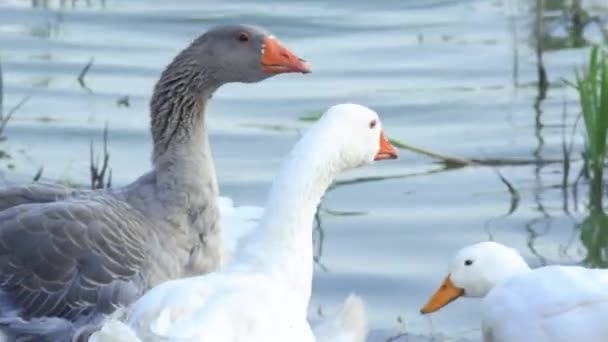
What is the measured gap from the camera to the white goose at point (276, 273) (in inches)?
255

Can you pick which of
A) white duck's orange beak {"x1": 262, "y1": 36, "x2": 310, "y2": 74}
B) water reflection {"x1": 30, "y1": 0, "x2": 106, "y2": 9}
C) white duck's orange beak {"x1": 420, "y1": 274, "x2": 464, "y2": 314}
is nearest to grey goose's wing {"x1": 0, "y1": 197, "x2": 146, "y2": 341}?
white duck's orange beak {"x1": 262, "y1": 36, "x2": 310, "y2": 74}

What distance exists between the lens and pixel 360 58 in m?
15.0

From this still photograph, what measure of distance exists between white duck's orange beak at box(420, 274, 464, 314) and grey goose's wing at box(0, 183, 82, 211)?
5.88 feet

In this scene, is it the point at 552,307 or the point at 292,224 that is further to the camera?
the point at 552,307

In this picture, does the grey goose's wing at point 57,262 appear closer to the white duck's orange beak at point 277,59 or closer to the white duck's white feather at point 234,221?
the white duck's white feather at point 234,221

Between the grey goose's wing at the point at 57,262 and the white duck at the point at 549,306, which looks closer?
the white duck at the point at 549,306

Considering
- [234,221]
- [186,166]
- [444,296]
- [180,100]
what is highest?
[180,100]

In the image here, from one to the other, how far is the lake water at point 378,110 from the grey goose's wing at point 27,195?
5.05ft

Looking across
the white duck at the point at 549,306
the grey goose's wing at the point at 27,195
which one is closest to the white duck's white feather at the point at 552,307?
the white duck at the point at 549,306

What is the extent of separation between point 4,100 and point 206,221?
490cm

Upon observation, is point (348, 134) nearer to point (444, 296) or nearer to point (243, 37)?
point (444, 296)

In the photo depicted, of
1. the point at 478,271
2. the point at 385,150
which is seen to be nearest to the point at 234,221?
the point at 478,271

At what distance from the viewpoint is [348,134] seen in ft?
24.6

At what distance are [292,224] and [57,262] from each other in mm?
1926
